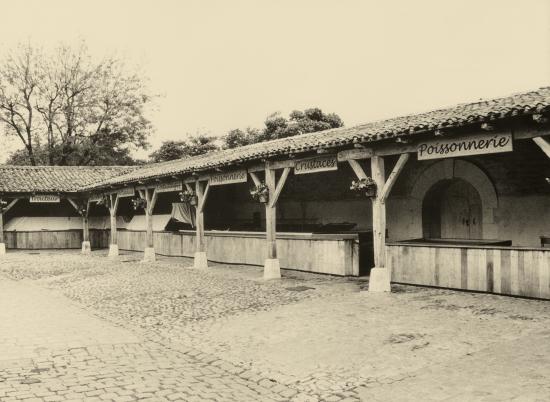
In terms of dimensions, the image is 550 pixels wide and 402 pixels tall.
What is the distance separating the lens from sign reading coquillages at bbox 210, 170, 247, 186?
13.3 metres

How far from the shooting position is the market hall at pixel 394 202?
28.3 ft

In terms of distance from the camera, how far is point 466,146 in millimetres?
8516

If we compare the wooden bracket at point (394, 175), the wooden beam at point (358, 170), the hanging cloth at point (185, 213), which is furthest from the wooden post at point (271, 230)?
the hanging cloth at point (185, 213)

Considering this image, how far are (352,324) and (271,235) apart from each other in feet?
18.1

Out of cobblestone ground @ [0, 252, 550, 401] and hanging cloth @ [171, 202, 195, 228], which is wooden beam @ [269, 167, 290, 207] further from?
hanging cloth @ [171, 202, 195, 228]

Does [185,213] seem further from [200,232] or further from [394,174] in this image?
[394,174]

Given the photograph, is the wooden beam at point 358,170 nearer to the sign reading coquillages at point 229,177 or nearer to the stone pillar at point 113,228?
the sign reading coquillages at point 229,177

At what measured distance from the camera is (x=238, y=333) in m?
7.16

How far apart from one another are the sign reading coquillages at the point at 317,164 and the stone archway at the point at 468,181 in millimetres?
3074

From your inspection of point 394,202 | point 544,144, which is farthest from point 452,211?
point 544,144

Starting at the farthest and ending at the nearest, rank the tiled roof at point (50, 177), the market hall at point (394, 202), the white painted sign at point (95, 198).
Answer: the tiled roof at point (50, 177) → the white painted sign at point (95, 198) → the market hall at point (394, 202)

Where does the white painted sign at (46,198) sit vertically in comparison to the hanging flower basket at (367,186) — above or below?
above

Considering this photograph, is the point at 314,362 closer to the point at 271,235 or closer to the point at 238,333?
the point at 238,333

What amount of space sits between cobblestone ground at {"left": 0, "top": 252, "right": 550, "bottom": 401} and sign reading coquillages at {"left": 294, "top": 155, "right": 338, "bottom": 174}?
94.9 inches
